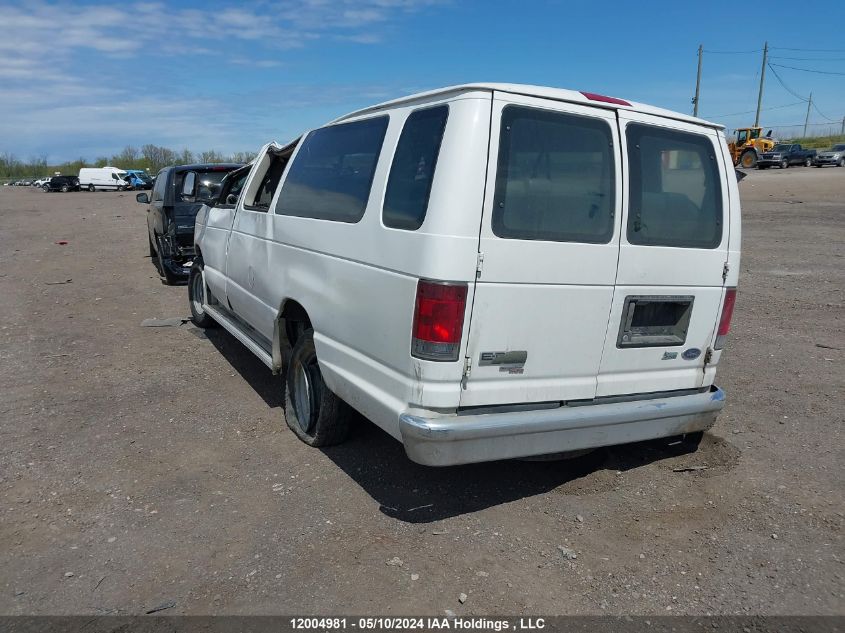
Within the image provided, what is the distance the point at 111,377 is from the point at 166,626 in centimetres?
374

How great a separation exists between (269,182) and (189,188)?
5.58 meters

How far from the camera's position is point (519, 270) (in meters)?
3.19

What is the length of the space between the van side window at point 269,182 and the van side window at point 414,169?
2240mm

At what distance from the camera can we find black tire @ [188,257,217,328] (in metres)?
7.32

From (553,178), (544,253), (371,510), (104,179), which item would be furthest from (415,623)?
(104,179)

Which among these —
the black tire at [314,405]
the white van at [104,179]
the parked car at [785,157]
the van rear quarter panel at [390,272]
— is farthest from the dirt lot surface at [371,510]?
the white van at [104,179]

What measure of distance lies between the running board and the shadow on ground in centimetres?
88

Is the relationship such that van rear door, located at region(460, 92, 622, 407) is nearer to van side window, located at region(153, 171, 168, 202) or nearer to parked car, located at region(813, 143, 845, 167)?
van side window, located at region(153, 171, 168, 202)

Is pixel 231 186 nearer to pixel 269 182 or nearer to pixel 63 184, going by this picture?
pixel 269 182

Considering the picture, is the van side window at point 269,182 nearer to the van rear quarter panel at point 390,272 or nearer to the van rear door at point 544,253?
the van rear quarter panel at point 390,272

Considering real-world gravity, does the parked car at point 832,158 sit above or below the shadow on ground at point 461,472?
above

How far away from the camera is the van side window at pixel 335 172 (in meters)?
3.78

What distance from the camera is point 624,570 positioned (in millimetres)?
3158

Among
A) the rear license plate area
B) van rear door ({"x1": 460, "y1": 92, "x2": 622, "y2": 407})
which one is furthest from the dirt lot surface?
the rear license plate area
